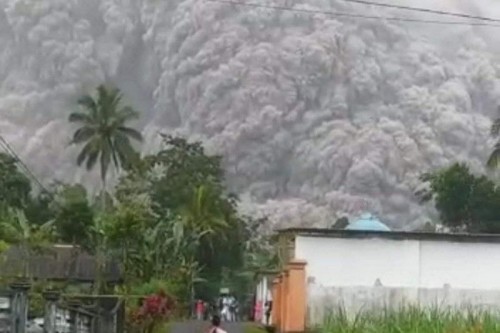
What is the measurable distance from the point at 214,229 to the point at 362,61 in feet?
146

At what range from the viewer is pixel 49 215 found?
58.7m

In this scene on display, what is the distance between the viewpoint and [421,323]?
13961mm

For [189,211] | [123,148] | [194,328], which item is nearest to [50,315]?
[194,328]

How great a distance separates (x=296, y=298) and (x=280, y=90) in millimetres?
Result: 66222

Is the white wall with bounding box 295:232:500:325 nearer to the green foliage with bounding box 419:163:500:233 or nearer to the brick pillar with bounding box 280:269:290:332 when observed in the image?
the brick pillar with bounding box 280:269:290:332

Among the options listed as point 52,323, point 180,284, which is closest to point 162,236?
point 180,284

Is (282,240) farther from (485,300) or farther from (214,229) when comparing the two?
(214,229)

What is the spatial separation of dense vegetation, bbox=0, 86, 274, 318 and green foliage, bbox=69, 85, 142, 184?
0.17 ft

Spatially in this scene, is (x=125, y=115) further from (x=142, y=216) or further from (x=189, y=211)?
(x=142, y=216)

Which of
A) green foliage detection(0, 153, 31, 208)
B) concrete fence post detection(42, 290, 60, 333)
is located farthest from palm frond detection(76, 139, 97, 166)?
concrete fence post detection(42, 290, 60, 333)

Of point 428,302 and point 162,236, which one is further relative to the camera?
point 162,236

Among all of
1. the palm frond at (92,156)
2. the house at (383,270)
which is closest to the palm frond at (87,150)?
the palm frond at (92,156)

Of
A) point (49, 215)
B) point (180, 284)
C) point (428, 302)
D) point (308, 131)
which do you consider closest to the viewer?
point (428, 302)

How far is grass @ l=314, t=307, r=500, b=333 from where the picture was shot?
12416mm
